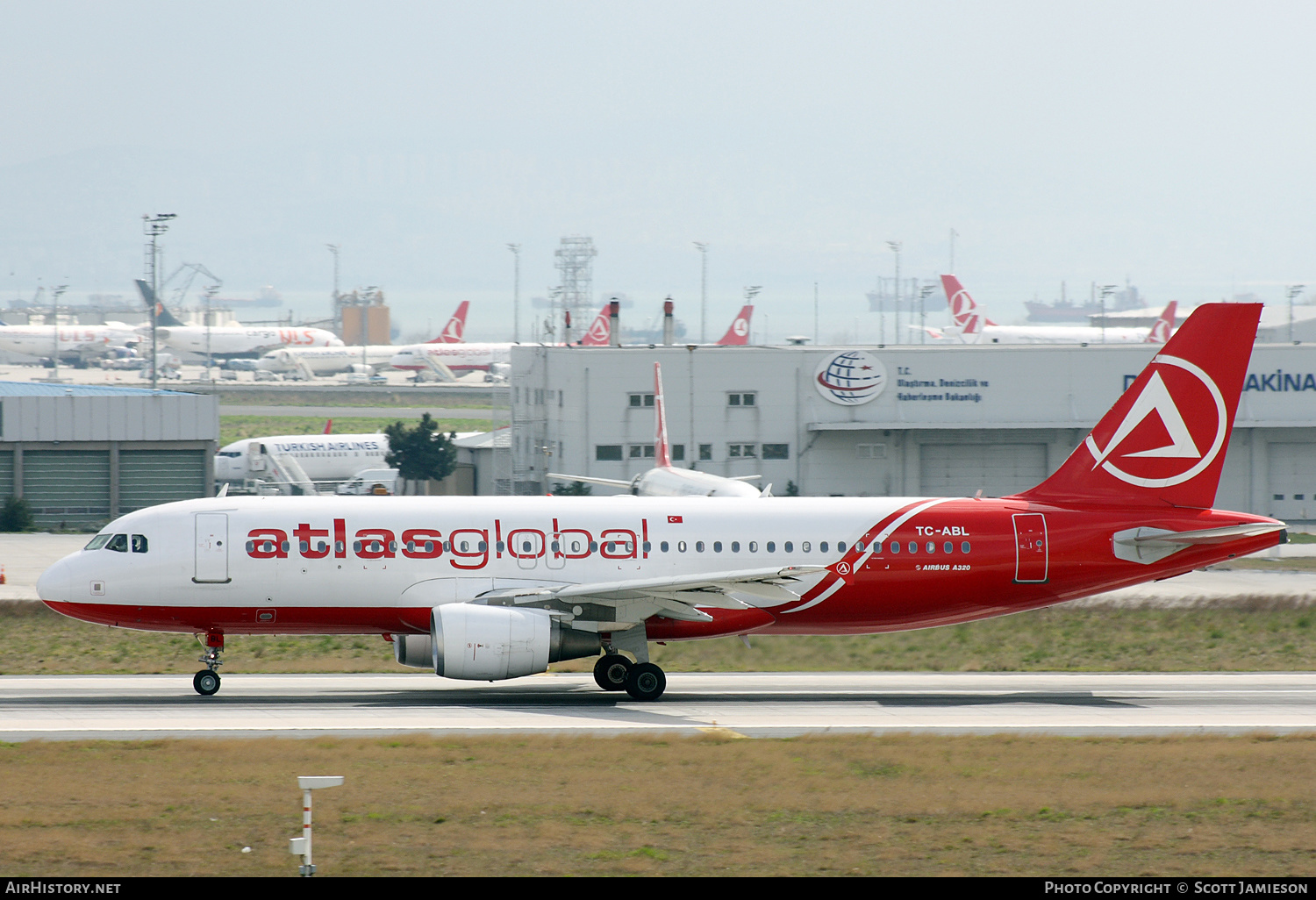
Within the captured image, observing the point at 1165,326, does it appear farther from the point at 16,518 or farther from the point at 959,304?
the point at 16,518

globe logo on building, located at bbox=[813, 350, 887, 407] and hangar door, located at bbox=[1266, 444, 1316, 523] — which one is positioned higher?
globe logo on building, located at bbox=[813, 350, 887, 407]

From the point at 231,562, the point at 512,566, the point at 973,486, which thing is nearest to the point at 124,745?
the point at 231,562

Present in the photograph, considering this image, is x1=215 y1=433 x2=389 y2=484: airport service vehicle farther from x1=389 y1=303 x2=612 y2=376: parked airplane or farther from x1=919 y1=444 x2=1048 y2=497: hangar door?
x1=389 y1=303 x2=612 y2=376: parked airplane

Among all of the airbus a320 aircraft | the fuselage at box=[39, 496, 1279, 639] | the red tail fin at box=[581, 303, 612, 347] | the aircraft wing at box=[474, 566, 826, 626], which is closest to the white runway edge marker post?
the airbus a320 aircraft

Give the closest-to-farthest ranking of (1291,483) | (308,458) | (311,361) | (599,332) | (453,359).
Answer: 1. (1291,483)
2. (308,458)
3. (599,332)
4. (453,359)
5. (311,361)

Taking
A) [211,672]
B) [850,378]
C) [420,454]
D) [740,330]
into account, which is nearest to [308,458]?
[420,454]

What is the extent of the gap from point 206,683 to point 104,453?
39932 millimetres

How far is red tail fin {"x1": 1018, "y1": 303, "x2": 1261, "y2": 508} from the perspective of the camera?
2978cm

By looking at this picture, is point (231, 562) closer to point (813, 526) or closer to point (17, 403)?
point (813, 526)

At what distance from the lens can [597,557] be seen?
2811 centimetres

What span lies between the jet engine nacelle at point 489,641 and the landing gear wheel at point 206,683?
4.55 meters

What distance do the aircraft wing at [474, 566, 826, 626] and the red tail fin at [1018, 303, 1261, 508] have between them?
7.04 m

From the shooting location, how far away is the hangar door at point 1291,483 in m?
66.1
